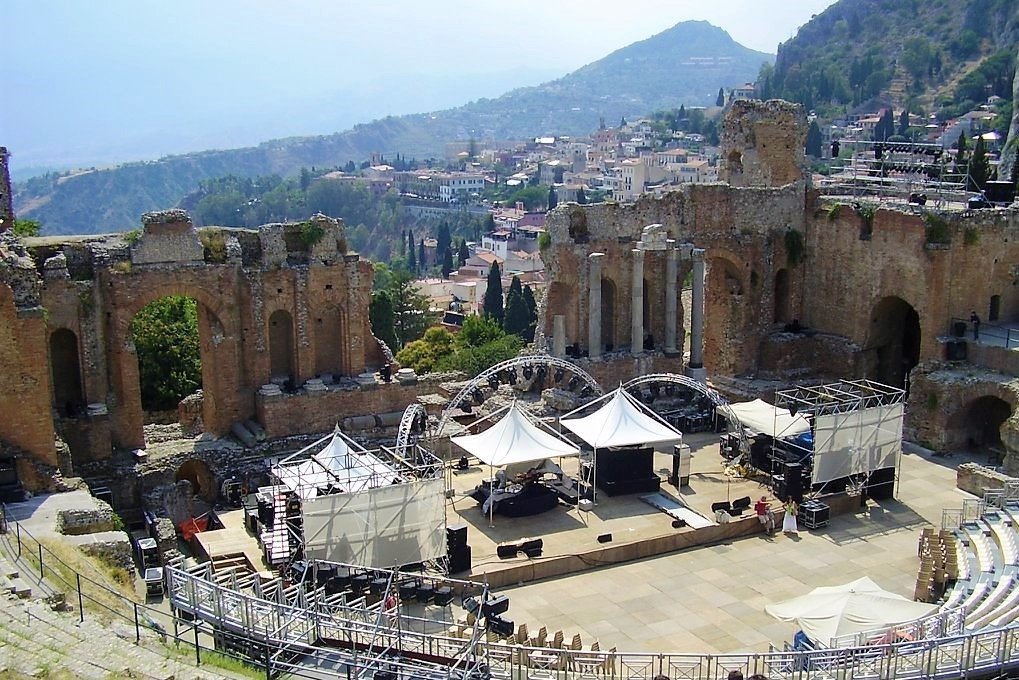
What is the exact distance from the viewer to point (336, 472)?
2844cm

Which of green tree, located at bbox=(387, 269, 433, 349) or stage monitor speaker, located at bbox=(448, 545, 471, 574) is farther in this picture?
green tree, located at bbox=(387, 269, 433, 349)

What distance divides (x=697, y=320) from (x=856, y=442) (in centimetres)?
968

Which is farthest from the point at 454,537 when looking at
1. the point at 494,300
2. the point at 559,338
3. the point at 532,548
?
the point at 494,300

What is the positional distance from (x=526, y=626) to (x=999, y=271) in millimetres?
24892

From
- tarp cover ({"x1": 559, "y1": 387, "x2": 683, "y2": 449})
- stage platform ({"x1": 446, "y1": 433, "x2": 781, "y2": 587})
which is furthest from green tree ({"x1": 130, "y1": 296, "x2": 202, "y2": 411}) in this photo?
tarp cover ({"x1": 559, "y1": 387, "x2": 683, "y2": 449})

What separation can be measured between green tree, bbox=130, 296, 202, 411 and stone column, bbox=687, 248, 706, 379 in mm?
18977

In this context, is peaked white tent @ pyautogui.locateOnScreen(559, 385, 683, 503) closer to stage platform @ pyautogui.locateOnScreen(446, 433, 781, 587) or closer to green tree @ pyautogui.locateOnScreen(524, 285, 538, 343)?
stage platform @ pyautogui.locateOnScreen(446, 433, 781, 587)

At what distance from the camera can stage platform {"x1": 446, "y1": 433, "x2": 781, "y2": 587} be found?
91.8 feet

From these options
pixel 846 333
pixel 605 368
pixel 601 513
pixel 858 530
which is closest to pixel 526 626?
pixel 601 513

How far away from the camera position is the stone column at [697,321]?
40812 millimetres

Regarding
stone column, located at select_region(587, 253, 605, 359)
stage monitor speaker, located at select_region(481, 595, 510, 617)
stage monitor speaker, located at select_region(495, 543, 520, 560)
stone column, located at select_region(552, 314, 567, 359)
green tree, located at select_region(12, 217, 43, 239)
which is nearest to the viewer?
stage monitor speaker, located at select_region(481, 595, 510, 617)

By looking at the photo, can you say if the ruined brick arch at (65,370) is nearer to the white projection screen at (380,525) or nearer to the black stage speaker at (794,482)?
the white projection screen at (380,525)

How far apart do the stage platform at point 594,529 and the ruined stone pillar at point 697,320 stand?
7.17 m

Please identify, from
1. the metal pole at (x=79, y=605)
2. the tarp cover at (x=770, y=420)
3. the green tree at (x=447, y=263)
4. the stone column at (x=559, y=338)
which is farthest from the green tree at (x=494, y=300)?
the metal pole at (x=79, y=605)
